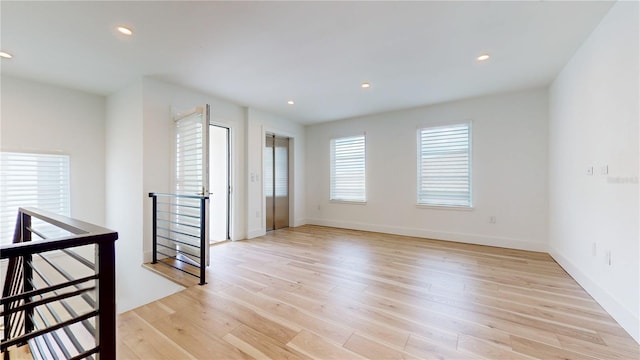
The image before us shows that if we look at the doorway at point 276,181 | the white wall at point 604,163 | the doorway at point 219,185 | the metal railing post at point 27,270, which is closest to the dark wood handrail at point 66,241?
the metal railing post at point 27,270

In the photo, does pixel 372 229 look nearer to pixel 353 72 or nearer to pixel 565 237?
pixel 565 237

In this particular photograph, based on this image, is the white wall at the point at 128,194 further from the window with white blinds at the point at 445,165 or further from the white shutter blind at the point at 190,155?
the window with white blinds at the point at 445,165

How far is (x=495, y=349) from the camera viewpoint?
1607 millimetres

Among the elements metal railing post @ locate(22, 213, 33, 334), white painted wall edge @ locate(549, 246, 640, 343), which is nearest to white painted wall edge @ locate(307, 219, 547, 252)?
white painted wall edge @ locate(549, 246, 640, 343)

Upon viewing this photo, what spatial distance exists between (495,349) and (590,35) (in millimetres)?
2884

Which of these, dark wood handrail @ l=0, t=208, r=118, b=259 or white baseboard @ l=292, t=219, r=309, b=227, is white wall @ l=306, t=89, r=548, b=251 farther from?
dark wood handrail @ l=0, t=208, r=118, b=259

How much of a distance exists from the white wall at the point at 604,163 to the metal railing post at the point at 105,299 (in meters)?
3.07

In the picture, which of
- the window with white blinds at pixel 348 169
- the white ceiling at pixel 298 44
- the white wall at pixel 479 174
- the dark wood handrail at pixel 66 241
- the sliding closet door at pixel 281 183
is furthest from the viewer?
the sliding closet door at pixel 281 183

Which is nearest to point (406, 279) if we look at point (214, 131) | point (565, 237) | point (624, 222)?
point (624, 222)

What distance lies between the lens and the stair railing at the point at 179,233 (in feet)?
10.1

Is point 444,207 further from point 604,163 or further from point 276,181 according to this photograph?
point 276,181

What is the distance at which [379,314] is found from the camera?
202 cm

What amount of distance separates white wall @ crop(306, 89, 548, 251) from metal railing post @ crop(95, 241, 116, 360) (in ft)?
14.9

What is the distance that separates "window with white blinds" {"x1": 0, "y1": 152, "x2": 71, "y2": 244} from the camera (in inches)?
126
